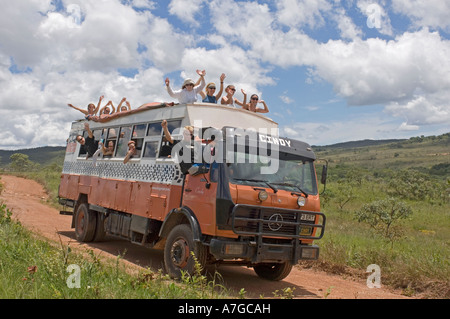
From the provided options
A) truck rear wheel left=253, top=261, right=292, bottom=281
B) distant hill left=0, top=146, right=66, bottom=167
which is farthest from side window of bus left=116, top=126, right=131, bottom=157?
distant hill left=0, top=146, right=66, bottom=167

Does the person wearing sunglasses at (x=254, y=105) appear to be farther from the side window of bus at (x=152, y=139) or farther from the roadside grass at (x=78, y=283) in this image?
the roadside grass at (x=78, y=283)

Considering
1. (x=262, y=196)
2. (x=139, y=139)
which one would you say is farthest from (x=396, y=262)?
(x=139, y=139)

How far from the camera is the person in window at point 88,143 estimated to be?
12070 mm

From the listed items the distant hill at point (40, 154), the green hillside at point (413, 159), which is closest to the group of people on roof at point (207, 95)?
the green hillside at point (413, 159)

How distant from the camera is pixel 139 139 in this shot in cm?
973

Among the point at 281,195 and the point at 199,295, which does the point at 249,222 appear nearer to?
the point at 281,195

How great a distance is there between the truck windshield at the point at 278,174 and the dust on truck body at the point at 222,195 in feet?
0.06

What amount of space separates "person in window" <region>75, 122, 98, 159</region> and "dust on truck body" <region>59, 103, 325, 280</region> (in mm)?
2487

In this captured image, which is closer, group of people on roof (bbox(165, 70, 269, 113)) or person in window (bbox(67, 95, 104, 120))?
group of people on roof (bbox(165, 70, 269, 113))

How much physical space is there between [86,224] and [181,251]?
4.92 metres

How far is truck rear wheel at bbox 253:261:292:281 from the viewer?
832 centimetres

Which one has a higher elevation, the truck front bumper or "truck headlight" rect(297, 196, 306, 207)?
"truck headlight" rect(297, 196, 306, 207)

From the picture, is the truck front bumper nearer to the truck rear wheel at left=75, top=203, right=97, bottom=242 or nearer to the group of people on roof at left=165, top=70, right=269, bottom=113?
the group of people on roof at left=165, top=70, right=269, bottom=113

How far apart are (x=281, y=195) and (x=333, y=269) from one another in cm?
339
